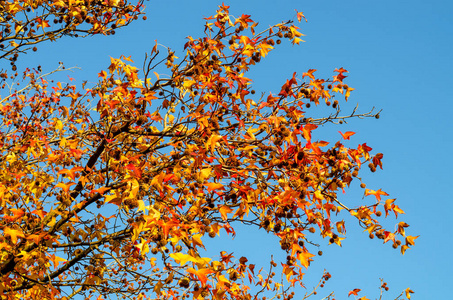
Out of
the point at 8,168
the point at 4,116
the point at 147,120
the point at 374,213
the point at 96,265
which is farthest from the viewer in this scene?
the point at 4,116

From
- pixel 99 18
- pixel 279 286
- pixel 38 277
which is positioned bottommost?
pixel 38 277

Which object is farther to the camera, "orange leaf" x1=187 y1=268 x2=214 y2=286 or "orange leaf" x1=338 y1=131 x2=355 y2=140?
"orange leaf" x1=338 y1=131 x2=355 y2=140

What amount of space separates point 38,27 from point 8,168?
98.6 inches

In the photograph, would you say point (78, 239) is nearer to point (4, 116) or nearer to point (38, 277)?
point (38, 277)

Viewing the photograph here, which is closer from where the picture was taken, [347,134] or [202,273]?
[202,273]

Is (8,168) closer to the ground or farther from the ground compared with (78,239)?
farther from the ground

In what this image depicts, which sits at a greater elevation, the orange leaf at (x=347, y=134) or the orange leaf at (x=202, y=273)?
the orange leaf at (x=347, y=134)

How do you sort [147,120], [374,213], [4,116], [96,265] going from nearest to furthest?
[374,213] → [147,120] → [96,265] → [4,116]

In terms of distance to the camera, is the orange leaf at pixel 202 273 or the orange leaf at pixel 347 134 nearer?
the orange leaf at pixel 202 273

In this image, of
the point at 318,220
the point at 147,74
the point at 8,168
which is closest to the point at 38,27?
the point at 8,168

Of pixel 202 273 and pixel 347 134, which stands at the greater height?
pixel 347 134

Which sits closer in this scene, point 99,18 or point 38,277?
point 38,277

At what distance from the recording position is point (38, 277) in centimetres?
564

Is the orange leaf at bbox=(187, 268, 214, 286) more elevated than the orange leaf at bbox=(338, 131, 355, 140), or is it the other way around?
the orange leaf at bbox=(338, 131, 355, 140)
